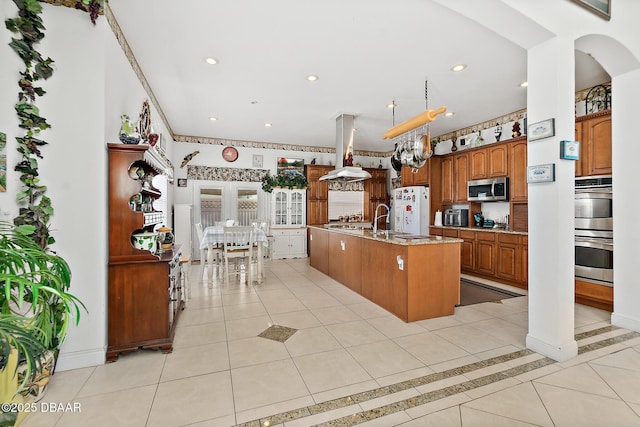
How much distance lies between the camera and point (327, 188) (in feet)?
24.6

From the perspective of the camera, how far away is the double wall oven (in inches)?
132

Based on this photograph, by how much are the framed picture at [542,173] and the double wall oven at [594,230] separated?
1.80 m

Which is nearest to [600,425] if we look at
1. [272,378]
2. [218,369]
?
[272,378]

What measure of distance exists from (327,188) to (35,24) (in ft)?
19.5

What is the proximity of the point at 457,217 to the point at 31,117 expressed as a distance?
5877 mm

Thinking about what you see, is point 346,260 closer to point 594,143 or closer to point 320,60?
point 320,60

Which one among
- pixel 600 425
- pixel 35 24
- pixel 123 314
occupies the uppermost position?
pixel 35 24

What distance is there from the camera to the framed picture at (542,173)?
7.50 feet

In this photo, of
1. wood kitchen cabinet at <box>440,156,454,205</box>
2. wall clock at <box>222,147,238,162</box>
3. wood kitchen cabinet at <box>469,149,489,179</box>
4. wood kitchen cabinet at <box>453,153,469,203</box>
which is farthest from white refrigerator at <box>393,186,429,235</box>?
wall clock at <box>222,147,238,162</box>

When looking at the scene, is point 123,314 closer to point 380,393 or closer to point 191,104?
point 380,393

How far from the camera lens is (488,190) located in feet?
16.5

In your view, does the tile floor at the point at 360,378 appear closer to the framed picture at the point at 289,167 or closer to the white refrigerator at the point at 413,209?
the white refrigerator at the point at 413,209

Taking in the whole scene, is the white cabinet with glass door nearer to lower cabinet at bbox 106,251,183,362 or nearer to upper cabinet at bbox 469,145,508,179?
upper cabinet at bbox 469,145,508,179

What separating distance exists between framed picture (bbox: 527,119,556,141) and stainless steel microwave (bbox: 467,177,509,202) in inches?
103
